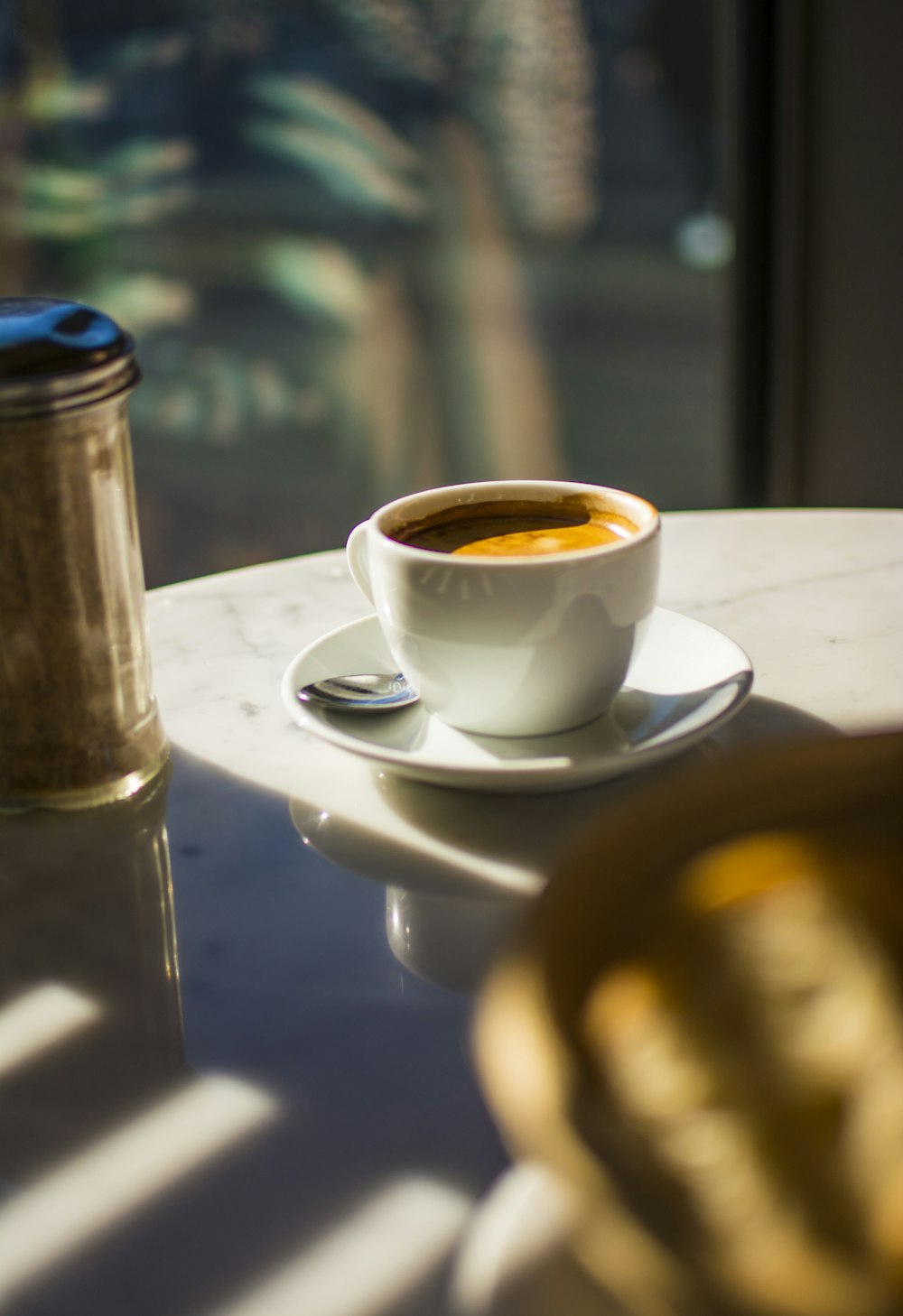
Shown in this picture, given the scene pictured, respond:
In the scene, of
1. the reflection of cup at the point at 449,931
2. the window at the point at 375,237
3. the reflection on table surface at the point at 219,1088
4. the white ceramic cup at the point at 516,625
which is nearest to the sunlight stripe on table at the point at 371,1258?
the reflection on table surface at the point at 219,1088

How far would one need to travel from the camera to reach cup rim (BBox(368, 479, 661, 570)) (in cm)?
59

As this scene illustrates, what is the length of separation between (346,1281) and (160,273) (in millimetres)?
2391

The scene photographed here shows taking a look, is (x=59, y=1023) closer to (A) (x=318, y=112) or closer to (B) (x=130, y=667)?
(B) (x=130, y=667)

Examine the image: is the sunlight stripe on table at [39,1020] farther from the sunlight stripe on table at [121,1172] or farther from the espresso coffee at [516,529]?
the espresso coffee at [516,529]

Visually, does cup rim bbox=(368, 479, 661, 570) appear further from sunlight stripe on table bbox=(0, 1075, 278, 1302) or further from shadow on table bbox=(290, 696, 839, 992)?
sunlight stripe on table bbox=(0, 1075, 278, 1302)

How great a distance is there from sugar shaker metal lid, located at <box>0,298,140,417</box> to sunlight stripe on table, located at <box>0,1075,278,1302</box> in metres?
0.28

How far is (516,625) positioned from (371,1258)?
30cm

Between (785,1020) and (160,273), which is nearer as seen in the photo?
(785,1020)

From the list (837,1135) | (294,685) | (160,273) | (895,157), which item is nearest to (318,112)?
(160,273)

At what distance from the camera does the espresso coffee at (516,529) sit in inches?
26.5

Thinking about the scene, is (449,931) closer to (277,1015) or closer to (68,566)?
(277,1015)

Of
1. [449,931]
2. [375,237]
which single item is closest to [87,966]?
[449,931]

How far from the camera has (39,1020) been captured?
48 cm

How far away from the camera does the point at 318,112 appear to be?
2381 mm
